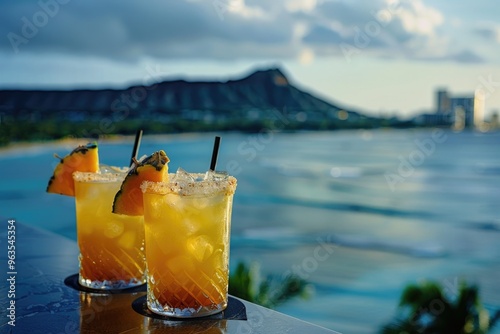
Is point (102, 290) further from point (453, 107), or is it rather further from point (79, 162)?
point (453, 107)

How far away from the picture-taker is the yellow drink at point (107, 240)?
1288mm

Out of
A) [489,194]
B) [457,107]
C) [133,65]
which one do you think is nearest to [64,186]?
[489,194]

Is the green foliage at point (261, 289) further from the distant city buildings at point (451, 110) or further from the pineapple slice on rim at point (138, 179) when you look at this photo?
the distant city buildings at point (451, 110)

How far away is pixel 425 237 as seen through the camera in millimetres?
24172

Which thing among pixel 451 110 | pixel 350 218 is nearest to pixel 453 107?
pixel 451 110

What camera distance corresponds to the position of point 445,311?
7.29 m

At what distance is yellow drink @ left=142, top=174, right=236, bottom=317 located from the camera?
1.11 metres

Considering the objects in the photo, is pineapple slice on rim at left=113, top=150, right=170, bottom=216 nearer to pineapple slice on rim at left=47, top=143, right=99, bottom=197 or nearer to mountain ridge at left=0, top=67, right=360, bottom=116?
pineapple slice on rim at left=47, top=143, right=99, bottom=197

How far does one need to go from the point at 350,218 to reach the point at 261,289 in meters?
18.8

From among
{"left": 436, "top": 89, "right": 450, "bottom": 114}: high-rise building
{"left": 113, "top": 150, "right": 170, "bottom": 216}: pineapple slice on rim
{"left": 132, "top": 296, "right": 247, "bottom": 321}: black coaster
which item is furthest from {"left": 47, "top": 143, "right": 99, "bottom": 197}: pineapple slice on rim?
{"left": 436, "top": 89, "right": 450, "bottom": 114}: high-rise building

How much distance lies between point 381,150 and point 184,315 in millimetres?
59313

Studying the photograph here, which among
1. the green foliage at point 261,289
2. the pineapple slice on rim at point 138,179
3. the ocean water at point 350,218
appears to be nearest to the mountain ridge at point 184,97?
the ocean water at point 350,218

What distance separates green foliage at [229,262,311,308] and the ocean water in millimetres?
2022

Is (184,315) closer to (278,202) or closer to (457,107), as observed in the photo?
(278,202)
